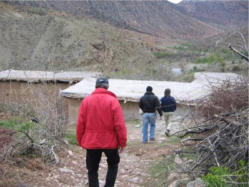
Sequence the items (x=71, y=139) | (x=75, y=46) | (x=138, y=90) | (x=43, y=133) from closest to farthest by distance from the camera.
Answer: (x=43, y=133) → (x=71, y=139) → (x=138, y=90) → (x=75, y=46)

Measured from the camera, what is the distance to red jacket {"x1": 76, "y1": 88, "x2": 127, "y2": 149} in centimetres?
382

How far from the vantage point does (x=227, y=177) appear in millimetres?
3408

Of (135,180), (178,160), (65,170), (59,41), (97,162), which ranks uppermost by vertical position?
(59,41)

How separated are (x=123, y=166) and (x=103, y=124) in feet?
7.41

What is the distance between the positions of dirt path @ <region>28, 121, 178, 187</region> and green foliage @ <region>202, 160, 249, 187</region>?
5.68 ft

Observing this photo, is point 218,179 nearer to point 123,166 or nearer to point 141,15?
point 123,166

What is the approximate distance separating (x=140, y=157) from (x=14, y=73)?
36.0 ft

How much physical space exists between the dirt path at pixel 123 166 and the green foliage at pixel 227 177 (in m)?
1.73

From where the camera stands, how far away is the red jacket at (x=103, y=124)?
3.82 m

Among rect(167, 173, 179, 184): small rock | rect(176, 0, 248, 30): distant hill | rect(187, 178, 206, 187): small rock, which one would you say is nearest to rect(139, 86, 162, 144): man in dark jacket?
rect(167, 173, 179, 184): small rock

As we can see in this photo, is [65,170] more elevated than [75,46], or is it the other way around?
[75,46]

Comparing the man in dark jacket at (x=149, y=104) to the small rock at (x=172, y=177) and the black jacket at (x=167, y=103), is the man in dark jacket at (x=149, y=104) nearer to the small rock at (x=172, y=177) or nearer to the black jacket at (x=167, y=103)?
the black jacket at (x=167, y=103)

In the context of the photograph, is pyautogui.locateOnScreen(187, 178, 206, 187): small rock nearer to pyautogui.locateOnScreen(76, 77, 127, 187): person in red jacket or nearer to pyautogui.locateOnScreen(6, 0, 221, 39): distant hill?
pyautogui.locateOnScreen(76, 77, 127, 187): person in red jacket

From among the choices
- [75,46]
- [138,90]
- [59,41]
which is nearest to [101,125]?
[138,90]
